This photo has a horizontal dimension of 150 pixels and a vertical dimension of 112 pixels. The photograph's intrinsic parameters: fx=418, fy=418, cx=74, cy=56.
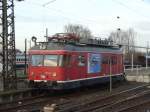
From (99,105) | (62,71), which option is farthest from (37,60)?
(99,105)

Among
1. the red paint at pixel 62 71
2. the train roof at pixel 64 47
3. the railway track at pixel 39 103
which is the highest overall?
the train roof at pixel 64 47

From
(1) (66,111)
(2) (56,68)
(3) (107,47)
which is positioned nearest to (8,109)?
(1) (66,111)

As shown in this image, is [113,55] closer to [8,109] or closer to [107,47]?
[107,47]

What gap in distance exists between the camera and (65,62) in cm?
2383

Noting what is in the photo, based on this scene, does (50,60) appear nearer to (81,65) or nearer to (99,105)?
(81,65)

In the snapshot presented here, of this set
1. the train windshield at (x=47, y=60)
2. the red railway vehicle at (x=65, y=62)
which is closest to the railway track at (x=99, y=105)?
the red railway vehicle at (x=65, y=62)

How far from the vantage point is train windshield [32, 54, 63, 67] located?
78.0 ft

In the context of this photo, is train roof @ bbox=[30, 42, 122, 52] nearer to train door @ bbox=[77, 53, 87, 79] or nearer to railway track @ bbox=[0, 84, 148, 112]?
train door @ bbox=[77, 53, 87, 79]

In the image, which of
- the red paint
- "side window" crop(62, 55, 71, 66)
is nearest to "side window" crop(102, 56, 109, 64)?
the red paint

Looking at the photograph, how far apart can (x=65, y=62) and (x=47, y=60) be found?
1233mm

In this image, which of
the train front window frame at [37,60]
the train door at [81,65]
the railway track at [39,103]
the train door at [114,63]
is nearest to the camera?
the railway track at [39,103]

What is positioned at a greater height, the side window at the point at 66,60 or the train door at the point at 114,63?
the side window at the point at 66,60

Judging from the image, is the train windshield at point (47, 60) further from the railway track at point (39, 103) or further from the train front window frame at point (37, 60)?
the railway track at point (39, 103)

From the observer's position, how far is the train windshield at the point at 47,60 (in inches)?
936
